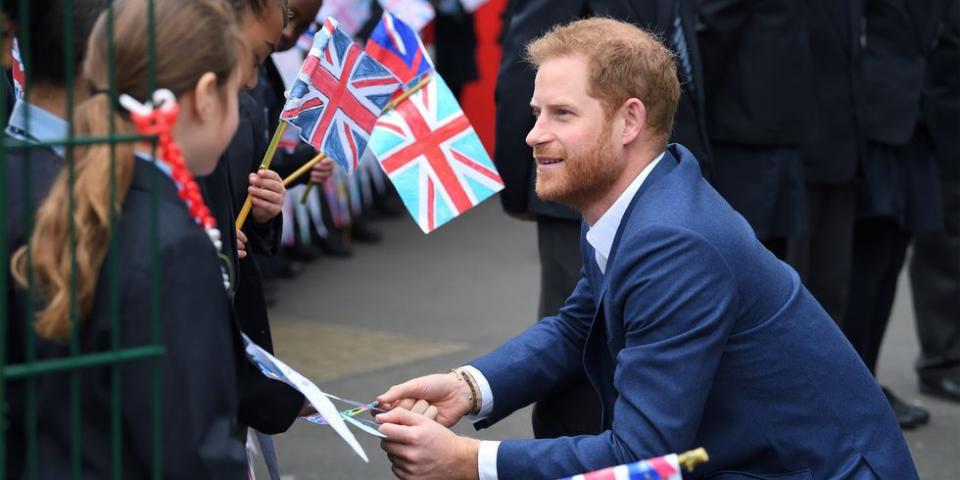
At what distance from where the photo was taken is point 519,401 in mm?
3254

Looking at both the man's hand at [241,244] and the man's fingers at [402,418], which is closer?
the man's fingers at [402,418]

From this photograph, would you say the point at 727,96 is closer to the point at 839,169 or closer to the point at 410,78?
the point at 839,169

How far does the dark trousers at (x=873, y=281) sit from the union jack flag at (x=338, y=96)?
304cm

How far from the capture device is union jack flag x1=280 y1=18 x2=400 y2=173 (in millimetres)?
3271

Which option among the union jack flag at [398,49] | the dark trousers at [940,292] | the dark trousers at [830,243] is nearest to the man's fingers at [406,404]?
the union jack flag at [398,49]

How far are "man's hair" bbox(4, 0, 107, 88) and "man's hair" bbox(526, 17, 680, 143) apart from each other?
0.97 metres

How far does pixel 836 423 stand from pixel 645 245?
1.65 feet

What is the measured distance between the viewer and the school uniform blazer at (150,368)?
2.07 metres

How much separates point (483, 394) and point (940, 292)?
11.9ft

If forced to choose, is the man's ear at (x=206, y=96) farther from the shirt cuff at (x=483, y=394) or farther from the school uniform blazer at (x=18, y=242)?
the shirt cuff at (x=483, y=394)

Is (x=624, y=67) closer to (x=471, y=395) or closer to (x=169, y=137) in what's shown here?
(x=471, y=395)

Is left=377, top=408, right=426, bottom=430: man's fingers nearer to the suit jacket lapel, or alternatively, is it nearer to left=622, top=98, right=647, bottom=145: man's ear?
the suit jacket lapel

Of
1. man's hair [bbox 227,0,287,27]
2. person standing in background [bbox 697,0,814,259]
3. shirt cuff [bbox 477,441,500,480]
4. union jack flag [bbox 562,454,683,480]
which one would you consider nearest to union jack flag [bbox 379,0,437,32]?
person standing in background [bbox 697,0,814,259]

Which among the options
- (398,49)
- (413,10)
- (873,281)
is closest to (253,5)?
(398,49)
